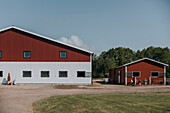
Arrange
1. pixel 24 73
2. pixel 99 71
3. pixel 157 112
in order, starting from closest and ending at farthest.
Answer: pixel 157 112 → pixel 24 73 → pixel 99 71

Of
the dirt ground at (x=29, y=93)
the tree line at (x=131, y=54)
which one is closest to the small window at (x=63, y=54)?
the dirt ground at (x=29, y=93)

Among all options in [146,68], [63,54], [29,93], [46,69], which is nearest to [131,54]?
[146,68]

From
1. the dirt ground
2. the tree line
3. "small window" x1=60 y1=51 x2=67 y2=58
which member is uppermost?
the tree line

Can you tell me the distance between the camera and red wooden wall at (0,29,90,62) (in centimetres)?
3083

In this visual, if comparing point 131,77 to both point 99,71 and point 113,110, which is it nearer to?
point 113,110

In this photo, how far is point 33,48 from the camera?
31.1 m

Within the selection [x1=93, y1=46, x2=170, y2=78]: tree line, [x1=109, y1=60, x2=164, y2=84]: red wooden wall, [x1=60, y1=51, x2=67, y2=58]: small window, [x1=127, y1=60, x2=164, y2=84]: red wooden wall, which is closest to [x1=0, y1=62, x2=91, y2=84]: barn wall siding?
[x1=60, y1=51, x2=67, y2=58]: small window

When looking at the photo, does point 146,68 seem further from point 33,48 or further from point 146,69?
point 33,48

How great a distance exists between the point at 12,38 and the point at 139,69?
19.0 m

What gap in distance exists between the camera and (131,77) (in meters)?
31.9

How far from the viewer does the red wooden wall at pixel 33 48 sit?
101ft

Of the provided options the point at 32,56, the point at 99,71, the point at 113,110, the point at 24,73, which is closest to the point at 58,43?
the point at 32,56

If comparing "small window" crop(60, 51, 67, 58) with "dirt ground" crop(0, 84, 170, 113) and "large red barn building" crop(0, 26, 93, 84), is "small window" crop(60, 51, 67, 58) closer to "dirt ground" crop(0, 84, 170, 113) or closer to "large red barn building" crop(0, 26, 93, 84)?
"large red barn building" crop(0, 26, 93, 84)

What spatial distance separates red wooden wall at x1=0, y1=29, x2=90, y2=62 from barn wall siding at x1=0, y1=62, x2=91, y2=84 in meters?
0.57
